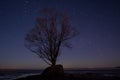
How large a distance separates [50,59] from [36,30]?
5284 mm

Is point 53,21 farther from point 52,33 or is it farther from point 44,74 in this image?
point 44,74

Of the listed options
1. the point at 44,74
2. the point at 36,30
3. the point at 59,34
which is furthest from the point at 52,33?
the point at 44,74

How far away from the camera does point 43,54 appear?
26750 mm

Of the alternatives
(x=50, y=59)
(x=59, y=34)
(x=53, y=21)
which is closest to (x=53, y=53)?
(x=50, y=59)

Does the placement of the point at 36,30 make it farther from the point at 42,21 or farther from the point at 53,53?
the point at 53,53

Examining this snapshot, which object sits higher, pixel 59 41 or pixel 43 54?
pixel 59 41

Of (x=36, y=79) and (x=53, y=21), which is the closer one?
(x=36, y=79)

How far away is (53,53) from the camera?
26297 millimetres

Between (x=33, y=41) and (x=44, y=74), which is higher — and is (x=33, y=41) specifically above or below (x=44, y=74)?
above

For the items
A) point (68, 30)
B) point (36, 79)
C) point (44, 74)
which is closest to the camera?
point (36, 79)

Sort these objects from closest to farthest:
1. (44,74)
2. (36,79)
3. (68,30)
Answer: (36,79) < (44,74) < (68,30)

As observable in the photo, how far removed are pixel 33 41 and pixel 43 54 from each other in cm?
274

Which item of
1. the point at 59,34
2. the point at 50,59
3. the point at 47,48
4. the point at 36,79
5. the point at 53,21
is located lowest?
the point at 36,79

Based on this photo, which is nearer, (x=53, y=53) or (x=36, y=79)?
(x=36, y=79)
